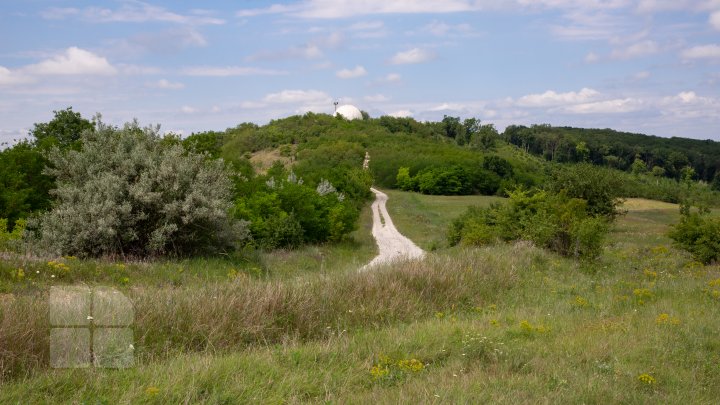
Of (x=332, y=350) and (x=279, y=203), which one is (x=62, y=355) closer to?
(x=332, y=350)

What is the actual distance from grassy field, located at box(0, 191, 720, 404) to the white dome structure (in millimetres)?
141275

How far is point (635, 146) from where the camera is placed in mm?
122938

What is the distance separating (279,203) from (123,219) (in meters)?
14.9

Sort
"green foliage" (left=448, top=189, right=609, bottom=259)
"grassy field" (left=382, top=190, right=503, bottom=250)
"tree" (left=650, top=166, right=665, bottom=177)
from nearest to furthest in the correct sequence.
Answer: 1. "green foliage" (left=448, top=189, right=609, bottom=259)
2. "grassy field" (left=382, top=190, right=503, bottom=250)
3. "tree" (left=650, top=166, right=665, bottom=177)

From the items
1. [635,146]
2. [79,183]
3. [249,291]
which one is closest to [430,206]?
[79,183]

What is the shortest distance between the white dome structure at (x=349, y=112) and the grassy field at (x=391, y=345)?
14127 centimetres

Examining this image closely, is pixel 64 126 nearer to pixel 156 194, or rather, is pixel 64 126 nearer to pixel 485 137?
pixel 156 194

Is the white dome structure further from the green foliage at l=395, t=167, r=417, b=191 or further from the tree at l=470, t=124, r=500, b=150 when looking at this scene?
the green foliage at l=395, t=167, r=417, b=191

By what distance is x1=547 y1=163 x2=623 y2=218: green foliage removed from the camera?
43.2 meters

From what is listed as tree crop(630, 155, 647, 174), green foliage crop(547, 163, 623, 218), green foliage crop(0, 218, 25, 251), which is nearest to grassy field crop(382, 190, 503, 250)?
green foliage crop(547, 163, 623, 218)

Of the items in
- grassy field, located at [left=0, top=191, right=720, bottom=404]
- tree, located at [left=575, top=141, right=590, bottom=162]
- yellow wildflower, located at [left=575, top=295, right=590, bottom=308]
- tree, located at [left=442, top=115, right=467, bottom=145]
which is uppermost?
tree, located at [left=442, top=115, right=467, bottom=145]

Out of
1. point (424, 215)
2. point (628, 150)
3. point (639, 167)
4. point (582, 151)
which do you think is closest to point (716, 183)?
point (639, 167)

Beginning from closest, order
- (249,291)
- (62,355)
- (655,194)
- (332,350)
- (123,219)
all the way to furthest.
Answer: (62,355) → (332,350) → (249,291) → (123,219) → (655,194)

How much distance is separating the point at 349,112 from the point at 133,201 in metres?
138
